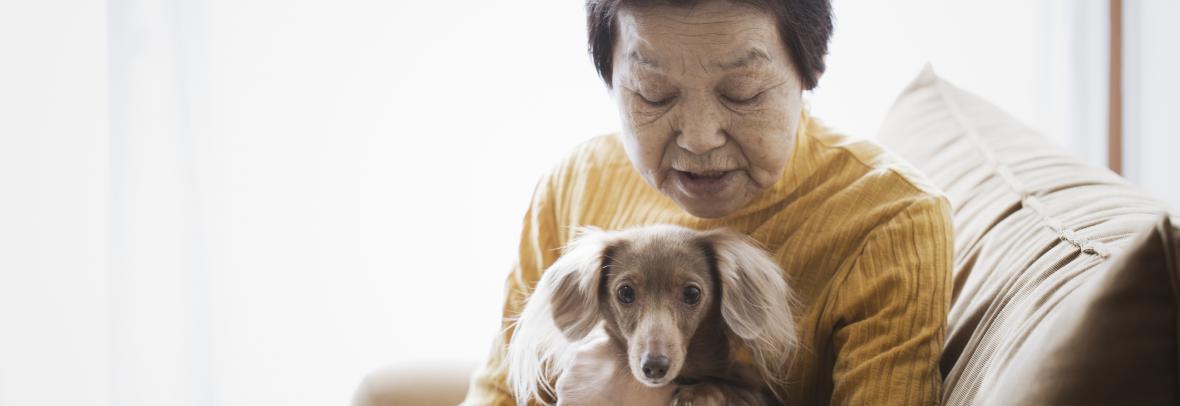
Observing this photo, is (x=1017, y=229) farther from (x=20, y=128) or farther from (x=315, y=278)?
(x=20, y=128)

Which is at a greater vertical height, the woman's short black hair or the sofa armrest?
the woman's short black hair

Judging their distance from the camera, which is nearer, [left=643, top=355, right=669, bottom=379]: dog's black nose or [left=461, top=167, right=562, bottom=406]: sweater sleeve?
[left=643, top=355, right=669, bottom=379]: dog's black nose

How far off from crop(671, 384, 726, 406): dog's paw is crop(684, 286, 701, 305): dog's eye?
0.32 feet

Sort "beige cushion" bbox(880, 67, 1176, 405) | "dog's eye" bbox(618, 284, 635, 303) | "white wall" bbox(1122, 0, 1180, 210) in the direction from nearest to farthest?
"beige cushion" bbox(880, 67, 1176, 405) < "dog's eye" bbox(618, 284, 635, 303) < "white wall" bbox(1122, 0, 1180, 210)

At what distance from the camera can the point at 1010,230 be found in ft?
4.27

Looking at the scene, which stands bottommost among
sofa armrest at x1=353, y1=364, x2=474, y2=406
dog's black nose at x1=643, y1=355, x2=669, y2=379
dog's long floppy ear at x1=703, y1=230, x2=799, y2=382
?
sofa armrest at x1=353, y1=364, x2=474, y2=406

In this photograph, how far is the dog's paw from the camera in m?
1.06

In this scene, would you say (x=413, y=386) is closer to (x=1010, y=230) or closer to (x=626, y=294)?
(x=626, y=294)

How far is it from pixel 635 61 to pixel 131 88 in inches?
72.4

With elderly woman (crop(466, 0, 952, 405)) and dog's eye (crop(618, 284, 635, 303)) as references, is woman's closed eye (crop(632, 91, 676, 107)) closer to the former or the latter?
elderly woman (crop(466, 0, 952, 405))

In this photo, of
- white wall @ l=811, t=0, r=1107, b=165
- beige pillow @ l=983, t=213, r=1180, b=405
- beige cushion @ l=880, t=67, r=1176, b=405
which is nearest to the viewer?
beige pillow @ l=983, t=213, r=1180, b=405

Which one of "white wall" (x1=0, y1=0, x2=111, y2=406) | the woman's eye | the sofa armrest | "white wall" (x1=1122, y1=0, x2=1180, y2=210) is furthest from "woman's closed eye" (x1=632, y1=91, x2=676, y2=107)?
"white wall" (x1=0, y1=0, x2=111, y2=406)

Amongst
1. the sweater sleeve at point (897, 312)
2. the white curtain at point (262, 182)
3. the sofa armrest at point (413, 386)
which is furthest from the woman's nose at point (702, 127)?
the white curtain at point (262, 182)

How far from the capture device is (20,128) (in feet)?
8.33
